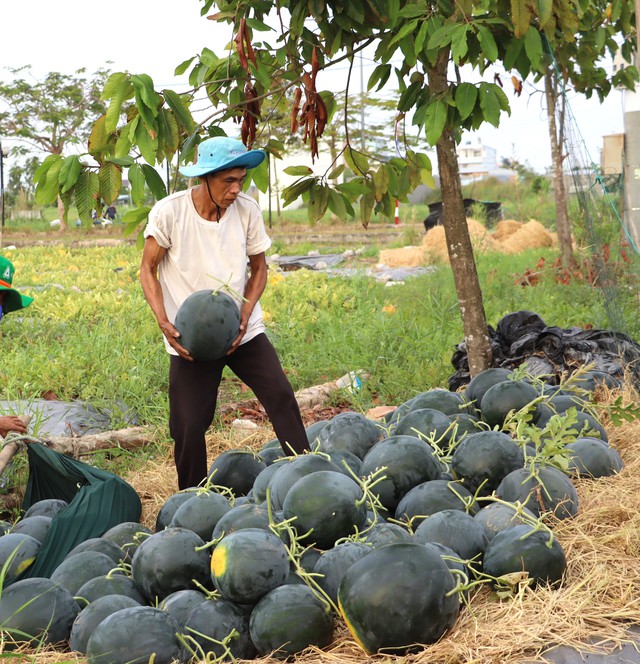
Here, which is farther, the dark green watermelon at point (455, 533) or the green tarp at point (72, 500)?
the green tarp at point (72, 500)

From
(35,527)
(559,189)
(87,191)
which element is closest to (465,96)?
(87,191)

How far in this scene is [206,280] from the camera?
3.53 metres

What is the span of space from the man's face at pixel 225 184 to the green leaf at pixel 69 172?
0.57m

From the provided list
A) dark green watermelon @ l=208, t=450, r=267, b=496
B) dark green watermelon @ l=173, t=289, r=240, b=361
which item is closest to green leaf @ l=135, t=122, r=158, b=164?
dark green watermelon @ l=173, t=289, r=240, b=361

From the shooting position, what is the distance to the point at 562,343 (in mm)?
5121

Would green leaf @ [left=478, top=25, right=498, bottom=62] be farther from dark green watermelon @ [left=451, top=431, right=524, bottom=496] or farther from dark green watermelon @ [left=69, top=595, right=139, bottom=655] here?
dark green watermelon @ [left=69, top=595, right=139, bottom=655]

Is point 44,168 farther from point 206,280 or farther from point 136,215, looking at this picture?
point 206,280

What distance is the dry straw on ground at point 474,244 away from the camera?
46.0ft

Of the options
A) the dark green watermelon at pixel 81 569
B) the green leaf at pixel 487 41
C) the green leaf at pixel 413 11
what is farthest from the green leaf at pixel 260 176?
the dark green watermelon at pixel 81 569

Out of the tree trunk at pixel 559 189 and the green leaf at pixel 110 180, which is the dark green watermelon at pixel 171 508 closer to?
the green leaf at pixel 110 180

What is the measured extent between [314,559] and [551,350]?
318 cm

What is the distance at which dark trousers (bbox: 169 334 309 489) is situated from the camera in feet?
11.7

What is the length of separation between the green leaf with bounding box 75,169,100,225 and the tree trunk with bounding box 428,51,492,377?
5.97 ft

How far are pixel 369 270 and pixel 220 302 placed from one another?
35.8 ft
